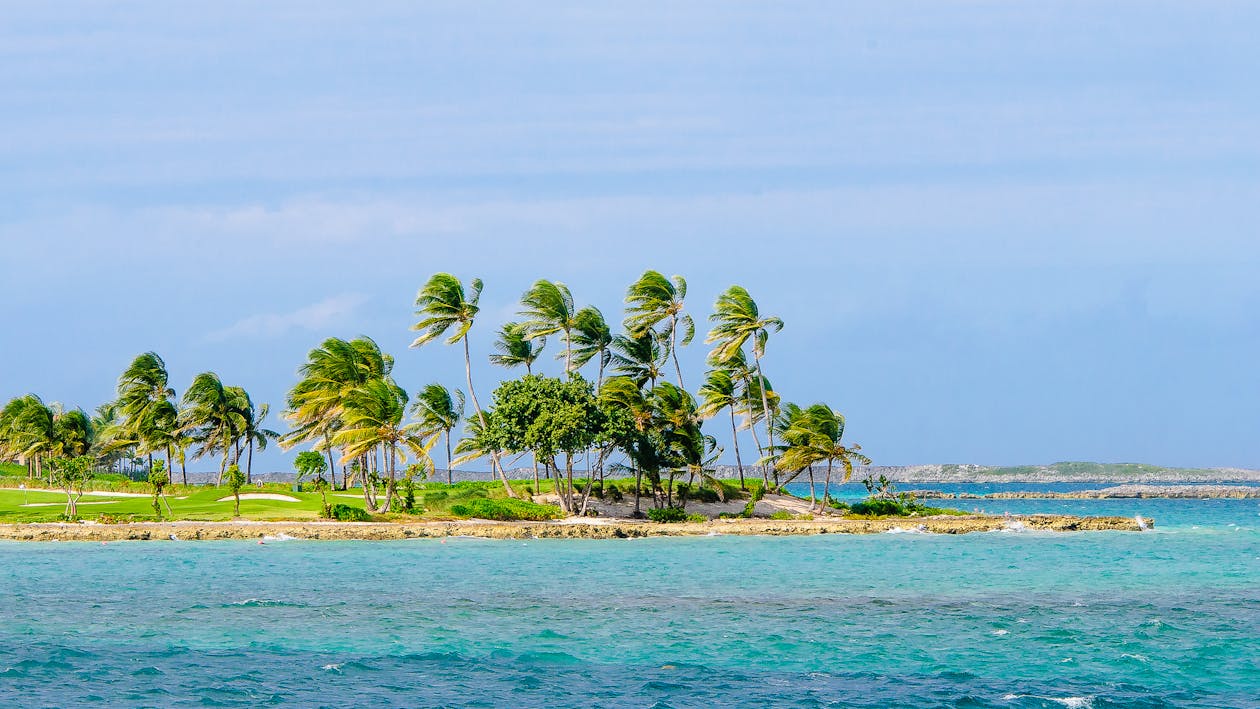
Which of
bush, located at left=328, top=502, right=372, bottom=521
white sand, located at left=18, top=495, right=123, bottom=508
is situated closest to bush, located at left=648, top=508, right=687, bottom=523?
bush, located at left=328, top=502, right=372, bottom=521

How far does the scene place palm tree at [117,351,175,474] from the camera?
318ft

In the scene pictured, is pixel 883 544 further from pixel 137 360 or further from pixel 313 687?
pixel 137 360

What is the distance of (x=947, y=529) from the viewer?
230 feet

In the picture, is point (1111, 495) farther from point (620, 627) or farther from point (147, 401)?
point (620, 627)

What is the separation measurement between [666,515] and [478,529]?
13.6 metres

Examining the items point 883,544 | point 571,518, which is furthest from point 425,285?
point 883,544

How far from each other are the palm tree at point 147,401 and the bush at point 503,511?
4008 cm

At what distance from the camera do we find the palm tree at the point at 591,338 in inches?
3036

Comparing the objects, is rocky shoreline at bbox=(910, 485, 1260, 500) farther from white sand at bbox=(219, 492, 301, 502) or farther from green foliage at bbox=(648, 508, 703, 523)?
white sand at bbox=(219, 492, 301, 502)

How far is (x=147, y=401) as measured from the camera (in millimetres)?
102688

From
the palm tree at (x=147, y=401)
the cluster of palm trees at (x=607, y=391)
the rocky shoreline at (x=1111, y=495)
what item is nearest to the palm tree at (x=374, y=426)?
the cluster of palm trees at (x=607, y=391)

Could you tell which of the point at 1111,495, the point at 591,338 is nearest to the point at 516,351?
the point at 591,338

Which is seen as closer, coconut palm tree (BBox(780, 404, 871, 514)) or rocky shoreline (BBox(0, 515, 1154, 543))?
A: rocky shoreline (BBox(0, 515, 1154, 543))

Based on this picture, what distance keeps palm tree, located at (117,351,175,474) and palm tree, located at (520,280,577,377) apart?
39.4m
